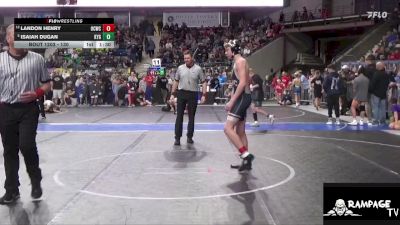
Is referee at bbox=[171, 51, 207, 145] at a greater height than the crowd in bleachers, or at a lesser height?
lesser

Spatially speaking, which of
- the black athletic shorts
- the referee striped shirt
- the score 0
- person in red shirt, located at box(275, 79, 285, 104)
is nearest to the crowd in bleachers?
person in red shirt, located at box(275, 79, 285, 104)

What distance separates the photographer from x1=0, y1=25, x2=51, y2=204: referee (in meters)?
4.62

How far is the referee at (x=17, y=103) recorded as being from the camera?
462cm

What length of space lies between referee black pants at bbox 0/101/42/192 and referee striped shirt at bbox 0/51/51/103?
0.11 metres

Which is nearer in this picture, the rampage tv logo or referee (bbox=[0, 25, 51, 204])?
the rampage tv logo

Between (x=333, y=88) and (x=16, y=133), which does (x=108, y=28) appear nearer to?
(x=16, y=133)

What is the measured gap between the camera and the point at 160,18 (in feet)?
113

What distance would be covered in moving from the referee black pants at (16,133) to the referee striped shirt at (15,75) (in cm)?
11

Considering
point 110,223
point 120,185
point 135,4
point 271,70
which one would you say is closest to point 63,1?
point 135,4

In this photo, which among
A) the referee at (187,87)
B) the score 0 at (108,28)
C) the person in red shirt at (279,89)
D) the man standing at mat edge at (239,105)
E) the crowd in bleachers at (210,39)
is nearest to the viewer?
the man standing at mat edge at (239,105)
